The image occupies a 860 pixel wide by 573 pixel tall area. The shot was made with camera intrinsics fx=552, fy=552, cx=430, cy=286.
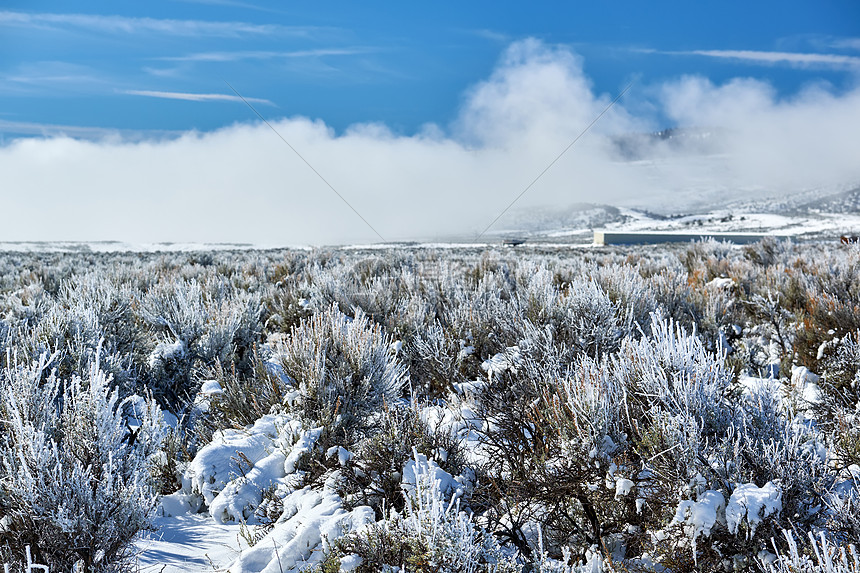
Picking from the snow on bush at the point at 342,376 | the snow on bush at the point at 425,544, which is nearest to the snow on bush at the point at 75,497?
the snow on bush at the point at 425,544

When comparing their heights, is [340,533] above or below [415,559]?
below

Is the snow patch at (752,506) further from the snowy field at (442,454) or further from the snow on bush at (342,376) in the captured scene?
the snow on bush at (342,376)

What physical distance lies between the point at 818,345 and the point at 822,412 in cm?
167

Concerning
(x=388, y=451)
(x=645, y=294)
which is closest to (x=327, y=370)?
(x=388, y=451)

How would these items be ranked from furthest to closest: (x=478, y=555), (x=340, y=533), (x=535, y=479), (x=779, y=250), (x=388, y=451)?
(x=779, y=250)
(x=388, y=451)
(x=535, y=479)
(x=340, y=533)
(x=478, y=555)

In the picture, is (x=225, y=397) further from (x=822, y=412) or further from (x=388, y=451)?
(x=822, y=412)

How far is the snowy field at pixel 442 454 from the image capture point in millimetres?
2422

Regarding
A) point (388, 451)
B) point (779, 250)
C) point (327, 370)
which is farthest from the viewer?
point (779, 250)

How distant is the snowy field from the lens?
242 centimetres

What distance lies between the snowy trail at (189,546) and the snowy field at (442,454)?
2cm

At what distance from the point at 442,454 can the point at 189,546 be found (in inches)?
59.2

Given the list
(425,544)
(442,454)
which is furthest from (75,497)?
(442,454)

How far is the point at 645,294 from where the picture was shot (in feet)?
19.5

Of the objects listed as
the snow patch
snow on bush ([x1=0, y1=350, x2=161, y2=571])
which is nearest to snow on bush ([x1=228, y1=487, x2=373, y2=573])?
snow on bush ([x1=0, y1=350, x2=161, y2=571])
